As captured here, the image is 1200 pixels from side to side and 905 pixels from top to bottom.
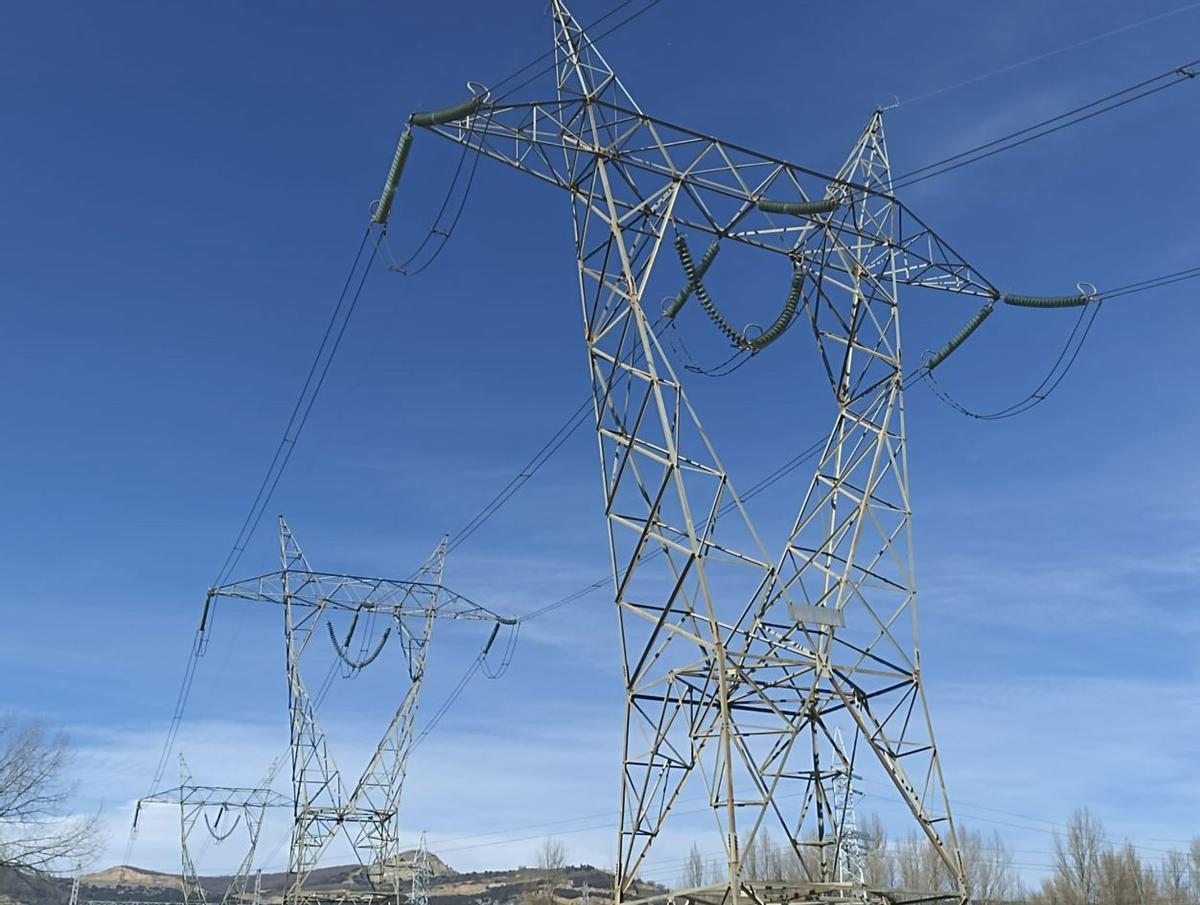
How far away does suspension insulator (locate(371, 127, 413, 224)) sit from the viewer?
20.1 metres

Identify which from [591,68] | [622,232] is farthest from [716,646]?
[591,68]

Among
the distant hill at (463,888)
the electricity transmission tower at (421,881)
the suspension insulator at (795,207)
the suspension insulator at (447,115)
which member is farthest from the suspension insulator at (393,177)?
the distant hill at (463,888)

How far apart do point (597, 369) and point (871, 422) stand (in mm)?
6010

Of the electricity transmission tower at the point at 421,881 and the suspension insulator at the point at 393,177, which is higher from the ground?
the suspension insulator at the point at 393,177

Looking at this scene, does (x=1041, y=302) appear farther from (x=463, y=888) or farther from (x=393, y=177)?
(x=463, y=888)

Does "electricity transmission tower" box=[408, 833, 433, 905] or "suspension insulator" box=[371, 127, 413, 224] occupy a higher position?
"suspension insulator" box=[371, 127, 413, 224]

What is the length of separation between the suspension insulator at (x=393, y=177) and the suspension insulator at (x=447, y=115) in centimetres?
31

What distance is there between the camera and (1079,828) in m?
70.0

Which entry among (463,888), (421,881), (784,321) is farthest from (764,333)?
(463,888)

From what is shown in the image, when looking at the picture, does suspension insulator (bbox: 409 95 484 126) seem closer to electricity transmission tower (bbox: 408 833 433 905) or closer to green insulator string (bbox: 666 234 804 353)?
green insulator string (bbox: 666 234 804 353)

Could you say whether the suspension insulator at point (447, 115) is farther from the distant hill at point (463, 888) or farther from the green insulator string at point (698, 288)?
the distant hill at point (463, 888)

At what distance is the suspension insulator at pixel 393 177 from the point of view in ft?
66.1

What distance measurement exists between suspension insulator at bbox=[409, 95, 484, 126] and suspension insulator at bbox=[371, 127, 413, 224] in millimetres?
306

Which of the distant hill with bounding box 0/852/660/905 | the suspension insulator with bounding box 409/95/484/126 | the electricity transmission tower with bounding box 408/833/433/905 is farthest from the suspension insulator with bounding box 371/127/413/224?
the distant hill with bounding box 0/852/660/905
